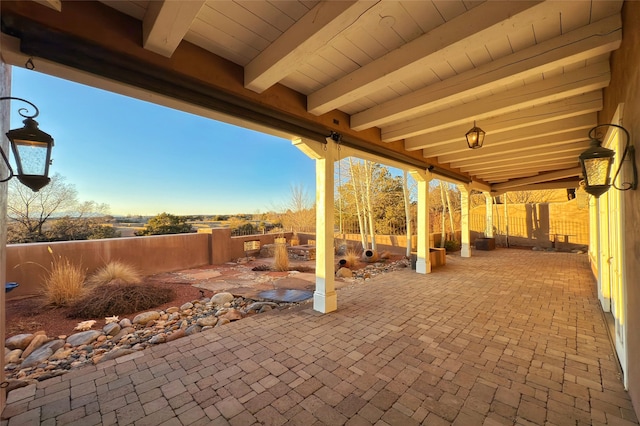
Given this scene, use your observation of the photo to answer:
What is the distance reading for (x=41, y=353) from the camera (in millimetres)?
2727

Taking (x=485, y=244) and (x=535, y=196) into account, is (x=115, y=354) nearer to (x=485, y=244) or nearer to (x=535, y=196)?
(x=485, y=244)

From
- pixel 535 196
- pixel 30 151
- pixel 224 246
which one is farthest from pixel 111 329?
pixel 535 196

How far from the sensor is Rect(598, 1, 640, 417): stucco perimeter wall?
1.54 m

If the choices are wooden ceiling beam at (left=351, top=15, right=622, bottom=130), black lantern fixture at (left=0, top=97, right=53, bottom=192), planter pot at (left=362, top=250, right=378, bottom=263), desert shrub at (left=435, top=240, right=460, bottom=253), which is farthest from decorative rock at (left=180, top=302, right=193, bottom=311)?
desert shrub at (left=435, top=240, right=460, bottom=253)

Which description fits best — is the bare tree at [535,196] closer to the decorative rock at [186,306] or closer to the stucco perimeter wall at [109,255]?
the stucco perimeter wall at [109,255]

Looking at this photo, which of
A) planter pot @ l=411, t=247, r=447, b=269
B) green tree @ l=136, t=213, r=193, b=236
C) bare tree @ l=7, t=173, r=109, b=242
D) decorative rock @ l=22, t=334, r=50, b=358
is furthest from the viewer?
Answer: green tree @ l=136, t=213, r=193, b=236

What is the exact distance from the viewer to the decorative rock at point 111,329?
10.7ft

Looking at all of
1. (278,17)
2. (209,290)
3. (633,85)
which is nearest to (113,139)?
(209,290)

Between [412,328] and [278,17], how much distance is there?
3537 mm

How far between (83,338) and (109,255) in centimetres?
378

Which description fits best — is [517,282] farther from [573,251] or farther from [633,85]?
[573,251]

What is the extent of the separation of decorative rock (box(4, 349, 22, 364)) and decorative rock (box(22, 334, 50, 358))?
1.9 inches

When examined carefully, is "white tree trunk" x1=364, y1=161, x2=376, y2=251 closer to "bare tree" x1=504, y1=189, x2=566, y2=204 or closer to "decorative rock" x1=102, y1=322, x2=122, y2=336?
"decorative rock" x1=102, y1=322, x2=122, y2=336

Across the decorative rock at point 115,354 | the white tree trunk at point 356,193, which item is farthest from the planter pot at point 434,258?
the decorative rock at point 115,354
